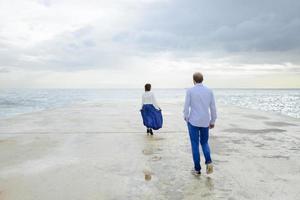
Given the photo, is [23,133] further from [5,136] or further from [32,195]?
[32,195]

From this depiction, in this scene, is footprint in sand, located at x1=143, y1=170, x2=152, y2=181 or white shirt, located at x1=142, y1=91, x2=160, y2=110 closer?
footprint in sand, located at x1=143, y1=170, x2=152, y2=181

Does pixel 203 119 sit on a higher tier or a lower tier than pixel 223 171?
higher

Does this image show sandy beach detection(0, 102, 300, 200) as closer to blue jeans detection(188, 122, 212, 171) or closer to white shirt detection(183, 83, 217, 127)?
blue jeans detection(188, 122, 212, 171)

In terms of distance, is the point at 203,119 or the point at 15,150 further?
the point at 15,150

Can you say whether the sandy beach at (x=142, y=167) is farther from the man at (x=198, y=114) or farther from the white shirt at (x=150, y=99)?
the white shirt at (x=150, y=99)

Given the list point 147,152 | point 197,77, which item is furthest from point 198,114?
point 147,152

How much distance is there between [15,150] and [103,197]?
14.8 feet

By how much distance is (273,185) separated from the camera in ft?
17.3

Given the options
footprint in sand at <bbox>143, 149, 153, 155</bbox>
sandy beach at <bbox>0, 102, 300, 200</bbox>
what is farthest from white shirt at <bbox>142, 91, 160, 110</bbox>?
footprint in sand at <bbox>143, 149, 153, 155</bbox>

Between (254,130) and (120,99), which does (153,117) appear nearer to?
(254,130)

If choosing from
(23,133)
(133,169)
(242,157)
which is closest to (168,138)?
(242,157)

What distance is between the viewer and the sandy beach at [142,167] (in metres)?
4.95

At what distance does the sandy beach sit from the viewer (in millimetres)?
4949

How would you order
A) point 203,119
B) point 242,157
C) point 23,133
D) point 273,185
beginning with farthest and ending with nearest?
1. point 23,133
2. point 242,157
3. point 203,119
4. point 273,185
